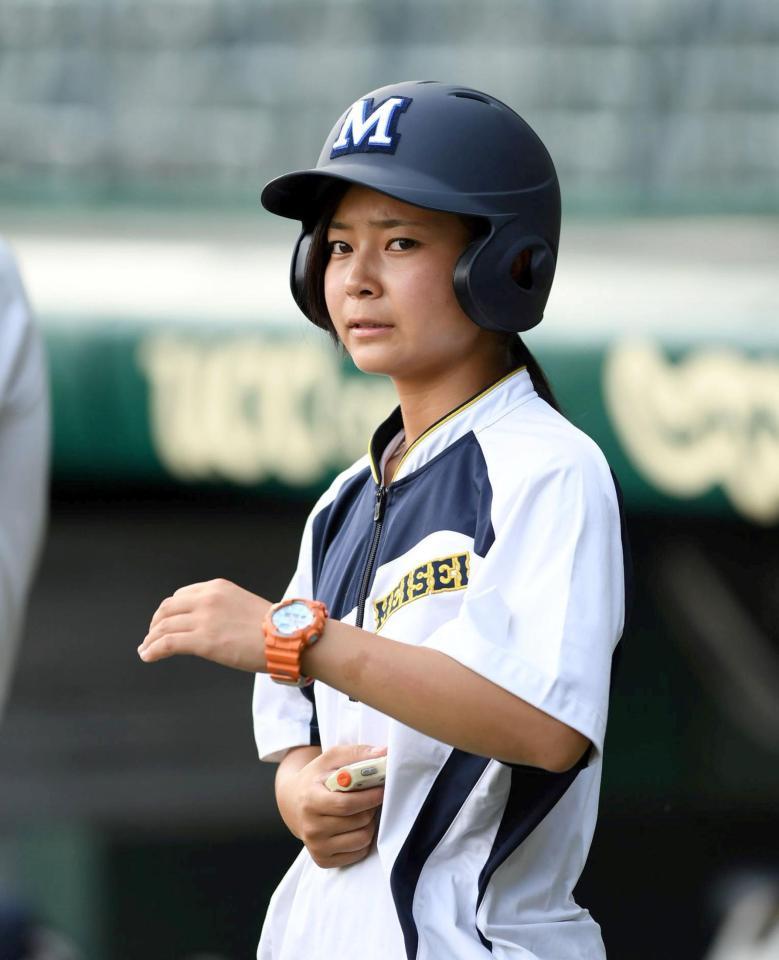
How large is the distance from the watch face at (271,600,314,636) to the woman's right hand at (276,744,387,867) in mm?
240

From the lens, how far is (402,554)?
174cm

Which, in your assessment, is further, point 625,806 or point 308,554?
point 625,806

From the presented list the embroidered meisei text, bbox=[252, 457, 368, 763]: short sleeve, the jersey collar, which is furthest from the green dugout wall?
the embroidered meisei text

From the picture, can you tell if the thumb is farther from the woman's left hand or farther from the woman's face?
the woman's face

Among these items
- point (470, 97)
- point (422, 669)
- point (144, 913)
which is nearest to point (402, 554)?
point (422, 669)

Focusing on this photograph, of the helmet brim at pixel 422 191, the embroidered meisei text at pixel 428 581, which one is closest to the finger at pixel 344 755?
the embroidered meisei text at pixel 428 581

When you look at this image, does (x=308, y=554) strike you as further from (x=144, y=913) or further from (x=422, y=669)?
(x=144, y=913)

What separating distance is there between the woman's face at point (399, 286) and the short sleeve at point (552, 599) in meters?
0.20

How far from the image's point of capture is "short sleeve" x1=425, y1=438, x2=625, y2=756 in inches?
60.7

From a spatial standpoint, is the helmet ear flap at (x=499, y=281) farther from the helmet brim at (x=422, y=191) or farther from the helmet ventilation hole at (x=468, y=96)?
the helmet ventilation hole at (x=468, y=96)

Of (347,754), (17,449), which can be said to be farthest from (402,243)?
(17,449)

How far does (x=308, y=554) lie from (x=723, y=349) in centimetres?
182

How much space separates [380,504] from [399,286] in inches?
9.6

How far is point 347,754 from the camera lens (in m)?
1.75
